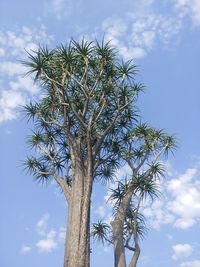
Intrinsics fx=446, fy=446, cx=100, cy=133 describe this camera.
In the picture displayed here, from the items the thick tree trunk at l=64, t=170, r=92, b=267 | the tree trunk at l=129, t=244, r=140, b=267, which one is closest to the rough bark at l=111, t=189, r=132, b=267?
the tree trunk at l=129, t=244, r=140, b=267

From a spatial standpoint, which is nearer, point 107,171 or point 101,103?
point 101,103

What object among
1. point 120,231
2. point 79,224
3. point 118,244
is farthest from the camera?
point 120,231

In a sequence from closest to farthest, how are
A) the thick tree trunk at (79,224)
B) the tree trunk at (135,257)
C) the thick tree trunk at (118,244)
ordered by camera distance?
the thick tree trunk at (79,224), the thick tree trunk at (118,244), the tree trunk at (135,257)

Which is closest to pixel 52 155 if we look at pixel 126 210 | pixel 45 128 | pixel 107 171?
pixel 45 128

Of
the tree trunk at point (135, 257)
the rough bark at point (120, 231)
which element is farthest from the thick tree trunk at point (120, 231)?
the tree trunk at point (135, 257)

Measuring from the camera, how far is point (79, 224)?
13867 mm

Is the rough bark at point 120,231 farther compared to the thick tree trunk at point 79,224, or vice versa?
the rough bark at point 120,231

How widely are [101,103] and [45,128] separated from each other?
2896mm

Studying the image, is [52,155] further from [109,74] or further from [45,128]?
[109,74]

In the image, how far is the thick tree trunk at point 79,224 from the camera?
43.9 feet

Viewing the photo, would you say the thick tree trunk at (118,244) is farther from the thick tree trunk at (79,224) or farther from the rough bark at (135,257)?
the thick tree trunk at (79,224)

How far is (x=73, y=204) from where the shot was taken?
47.3 feet

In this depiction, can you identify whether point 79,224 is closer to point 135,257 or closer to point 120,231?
point 120,231

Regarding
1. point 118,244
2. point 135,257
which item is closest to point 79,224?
point 118,244
